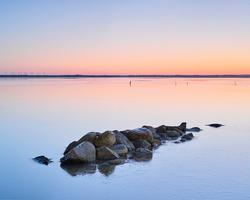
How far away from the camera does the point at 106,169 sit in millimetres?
14586

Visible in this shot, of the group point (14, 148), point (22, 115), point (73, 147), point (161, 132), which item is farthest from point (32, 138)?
point (22, 115)

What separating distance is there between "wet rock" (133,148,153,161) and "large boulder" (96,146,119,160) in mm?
848

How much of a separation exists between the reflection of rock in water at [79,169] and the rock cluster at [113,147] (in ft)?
0.76

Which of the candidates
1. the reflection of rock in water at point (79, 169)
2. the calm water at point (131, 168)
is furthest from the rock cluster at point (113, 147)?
the calm water at point (131, 168)

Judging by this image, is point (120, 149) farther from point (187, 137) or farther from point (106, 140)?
point (187, 137)

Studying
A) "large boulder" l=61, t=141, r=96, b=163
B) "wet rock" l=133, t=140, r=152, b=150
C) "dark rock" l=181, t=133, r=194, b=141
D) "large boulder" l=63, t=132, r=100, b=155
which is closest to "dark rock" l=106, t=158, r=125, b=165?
"large boulder" l=61, t=141, r=96, b=163

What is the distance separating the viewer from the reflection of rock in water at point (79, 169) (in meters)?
14.2

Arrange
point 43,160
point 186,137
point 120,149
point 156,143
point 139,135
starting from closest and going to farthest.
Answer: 1. point 43,160
2. point 120,149
3. point 139,135
4. point 156,143
5. point 186,137

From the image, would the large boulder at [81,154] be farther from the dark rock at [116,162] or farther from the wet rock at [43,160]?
the dark rock at [116,162]

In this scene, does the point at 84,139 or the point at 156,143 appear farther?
the point at 156,143

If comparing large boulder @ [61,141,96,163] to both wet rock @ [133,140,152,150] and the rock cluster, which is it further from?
wet rock @ [133,140,152,150]

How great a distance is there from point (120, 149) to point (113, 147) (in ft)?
1.06

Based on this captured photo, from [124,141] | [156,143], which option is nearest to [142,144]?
[124,141]

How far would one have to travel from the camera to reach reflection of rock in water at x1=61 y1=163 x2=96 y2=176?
1422cm
